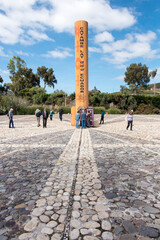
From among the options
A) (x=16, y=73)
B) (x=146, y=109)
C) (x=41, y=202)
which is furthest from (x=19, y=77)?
(x=41, y=202)

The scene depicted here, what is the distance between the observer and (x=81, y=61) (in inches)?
553

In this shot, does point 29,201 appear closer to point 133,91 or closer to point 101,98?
point 101,98

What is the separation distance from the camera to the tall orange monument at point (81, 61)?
13.9m

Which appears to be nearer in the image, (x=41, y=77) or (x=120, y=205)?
(x=120, y=205)

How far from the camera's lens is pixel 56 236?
6.20 feet

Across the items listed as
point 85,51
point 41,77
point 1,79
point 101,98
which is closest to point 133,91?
point 101,98

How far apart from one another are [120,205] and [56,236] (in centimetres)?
101

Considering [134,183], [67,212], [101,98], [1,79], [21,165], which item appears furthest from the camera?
[1,79]

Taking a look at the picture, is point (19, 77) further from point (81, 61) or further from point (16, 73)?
point (81, 61)

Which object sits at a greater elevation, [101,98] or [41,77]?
[41,77]

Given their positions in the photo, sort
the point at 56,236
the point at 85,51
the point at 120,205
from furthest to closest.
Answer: the point at 85,51 < the point at 120,205 < the point at 56,236

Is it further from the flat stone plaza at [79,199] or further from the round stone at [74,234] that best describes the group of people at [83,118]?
the round stone at [74,234]

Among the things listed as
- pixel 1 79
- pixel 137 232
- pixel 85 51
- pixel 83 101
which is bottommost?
pixel 137 232

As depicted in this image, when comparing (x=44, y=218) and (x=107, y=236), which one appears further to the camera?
(x=44, y=218)
